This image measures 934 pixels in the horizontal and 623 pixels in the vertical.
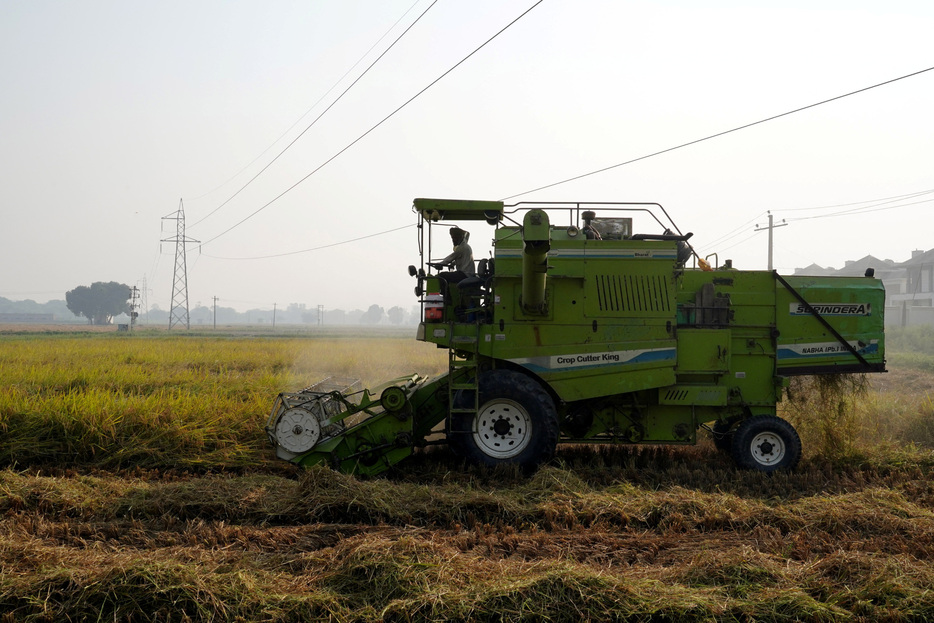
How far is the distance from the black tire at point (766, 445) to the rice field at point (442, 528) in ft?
1.22

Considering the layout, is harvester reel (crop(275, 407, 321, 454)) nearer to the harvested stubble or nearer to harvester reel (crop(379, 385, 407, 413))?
the harvested stubble

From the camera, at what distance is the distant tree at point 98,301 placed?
434 feet

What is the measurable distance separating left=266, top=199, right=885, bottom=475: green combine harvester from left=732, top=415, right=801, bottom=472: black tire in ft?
0.05

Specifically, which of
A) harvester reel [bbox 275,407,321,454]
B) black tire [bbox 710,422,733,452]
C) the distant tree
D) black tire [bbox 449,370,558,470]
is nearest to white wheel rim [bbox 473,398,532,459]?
black tire [bbox 449,370,558,470]

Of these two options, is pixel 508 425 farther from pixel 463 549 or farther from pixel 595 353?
pixel 463 549

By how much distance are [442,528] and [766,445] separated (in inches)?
165

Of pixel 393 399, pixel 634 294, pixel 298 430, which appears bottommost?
pixel 298 430

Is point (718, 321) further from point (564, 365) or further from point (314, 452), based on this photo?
point (314, 452)

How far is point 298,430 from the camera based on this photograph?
25.1 ft

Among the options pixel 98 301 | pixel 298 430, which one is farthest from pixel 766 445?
pixel 98 301

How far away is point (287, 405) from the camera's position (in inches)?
311

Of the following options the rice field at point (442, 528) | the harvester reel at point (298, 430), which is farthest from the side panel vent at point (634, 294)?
the harvester reel at point (298, 430)

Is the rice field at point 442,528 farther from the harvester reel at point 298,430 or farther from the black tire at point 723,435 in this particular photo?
the harvester reel at point 298,430

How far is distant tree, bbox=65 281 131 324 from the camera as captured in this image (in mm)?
132375
